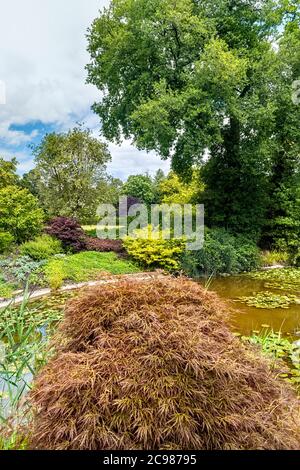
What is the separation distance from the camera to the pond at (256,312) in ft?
16.8

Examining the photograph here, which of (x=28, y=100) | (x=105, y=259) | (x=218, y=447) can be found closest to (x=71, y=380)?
(x=218, y=447)

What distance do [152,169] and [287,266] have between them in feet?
50.0

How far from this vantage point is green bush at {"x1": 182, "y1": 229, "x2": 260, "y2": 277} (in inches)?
362

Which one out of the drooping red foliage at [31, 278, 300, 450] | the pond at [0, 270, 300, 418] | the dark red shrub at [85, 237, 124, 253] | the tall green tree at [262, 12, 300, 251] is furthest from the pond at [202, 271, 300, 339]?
the tall green tree at [262, 12, 300, 251]

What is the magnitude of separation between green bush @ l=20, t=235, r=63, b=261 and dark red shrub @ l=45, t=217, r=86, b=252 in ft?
1.10

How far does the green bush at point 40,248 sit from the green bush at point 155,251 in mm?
1782

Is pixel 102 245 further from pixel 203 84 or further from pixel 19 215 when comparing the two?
pixel 203 84

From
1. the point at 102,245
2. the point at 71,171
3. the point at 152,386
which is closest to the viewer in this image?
the point at 152,386

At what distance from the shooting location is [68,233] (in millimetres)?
9188

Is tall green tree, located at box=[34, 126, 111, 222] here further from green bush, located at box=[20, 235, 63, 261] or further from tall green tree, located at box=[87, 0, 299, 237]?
green bush, located at box=[20, 235, 63, 261]

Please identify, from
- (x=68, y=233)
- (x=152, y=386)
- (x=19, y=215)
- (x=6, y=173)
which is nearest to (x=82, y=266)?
(x=68, y=233)

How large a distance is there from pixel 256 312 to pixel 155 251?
3232 mm

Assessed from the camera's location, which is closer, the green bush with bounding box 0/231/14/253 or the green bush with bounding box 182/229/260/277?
the green bush with bounding box 0/231/14/253

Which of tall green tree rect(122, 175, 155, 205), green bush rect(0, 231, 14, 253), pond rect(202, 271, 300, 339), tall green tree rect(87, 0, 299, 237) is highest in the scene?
tall green tree rect(87, 0, 299, 237)
